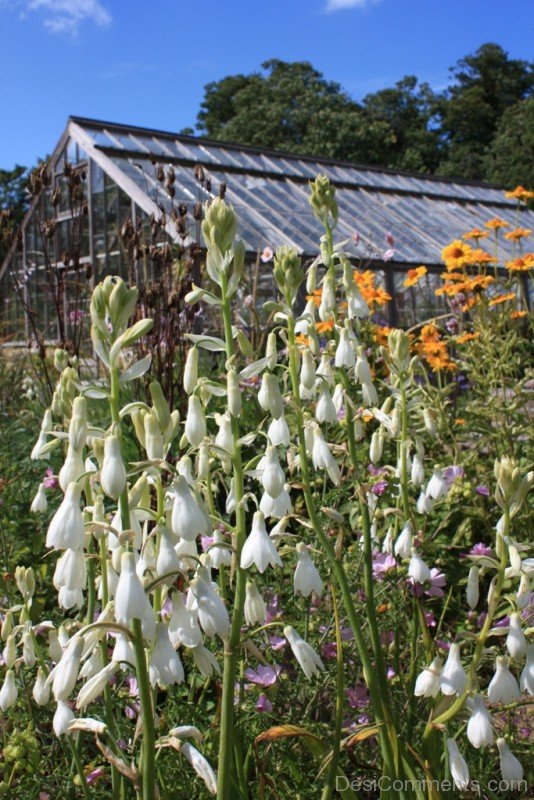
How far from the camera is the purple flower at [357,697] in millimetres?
2023

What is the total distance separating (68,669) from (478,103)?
131 ft

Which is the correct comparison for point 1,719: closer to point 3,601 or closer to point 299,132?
point 3,601

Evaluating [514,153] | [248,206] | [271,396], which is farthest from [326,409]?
[514,153]

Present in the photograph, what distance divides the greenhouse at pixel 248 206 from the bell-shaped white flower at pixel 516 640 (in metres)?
8.15

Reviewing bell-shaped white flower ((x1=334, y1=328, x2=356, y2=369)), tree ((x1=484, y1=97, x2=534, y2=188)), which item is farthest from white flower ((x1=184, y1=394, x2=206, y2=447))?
tree ((x1=484, y1=97, x2=534, y2=188))

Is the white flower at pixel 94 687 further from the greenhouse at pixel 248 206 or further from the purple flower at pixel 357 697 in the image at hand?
the greenhouse at pixel 248 206

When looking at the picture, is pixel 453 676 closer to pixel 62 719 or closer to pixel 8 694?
pixel 62 719

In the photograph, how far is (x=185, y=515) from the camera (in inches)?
46.1

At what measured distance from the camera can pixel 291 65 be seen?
37.5 metres

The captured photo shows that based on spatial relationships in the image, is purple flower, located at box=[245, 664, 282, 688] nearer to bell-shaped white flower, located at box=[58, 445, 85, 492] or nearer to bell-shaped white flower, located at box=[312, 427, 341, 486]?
bell-shaped white flower, located at box=[312, 427, 341, 486]

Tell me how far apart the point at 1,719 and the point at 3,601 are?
493 millimetres

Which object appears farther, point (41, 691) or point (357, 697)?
point (357, 697)

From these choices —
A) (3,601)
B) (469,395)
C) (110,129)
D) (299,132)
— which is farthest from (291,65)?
(3,601)

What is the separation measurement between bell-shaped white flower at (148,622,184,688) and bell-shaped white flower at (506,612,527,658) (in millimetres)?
533
